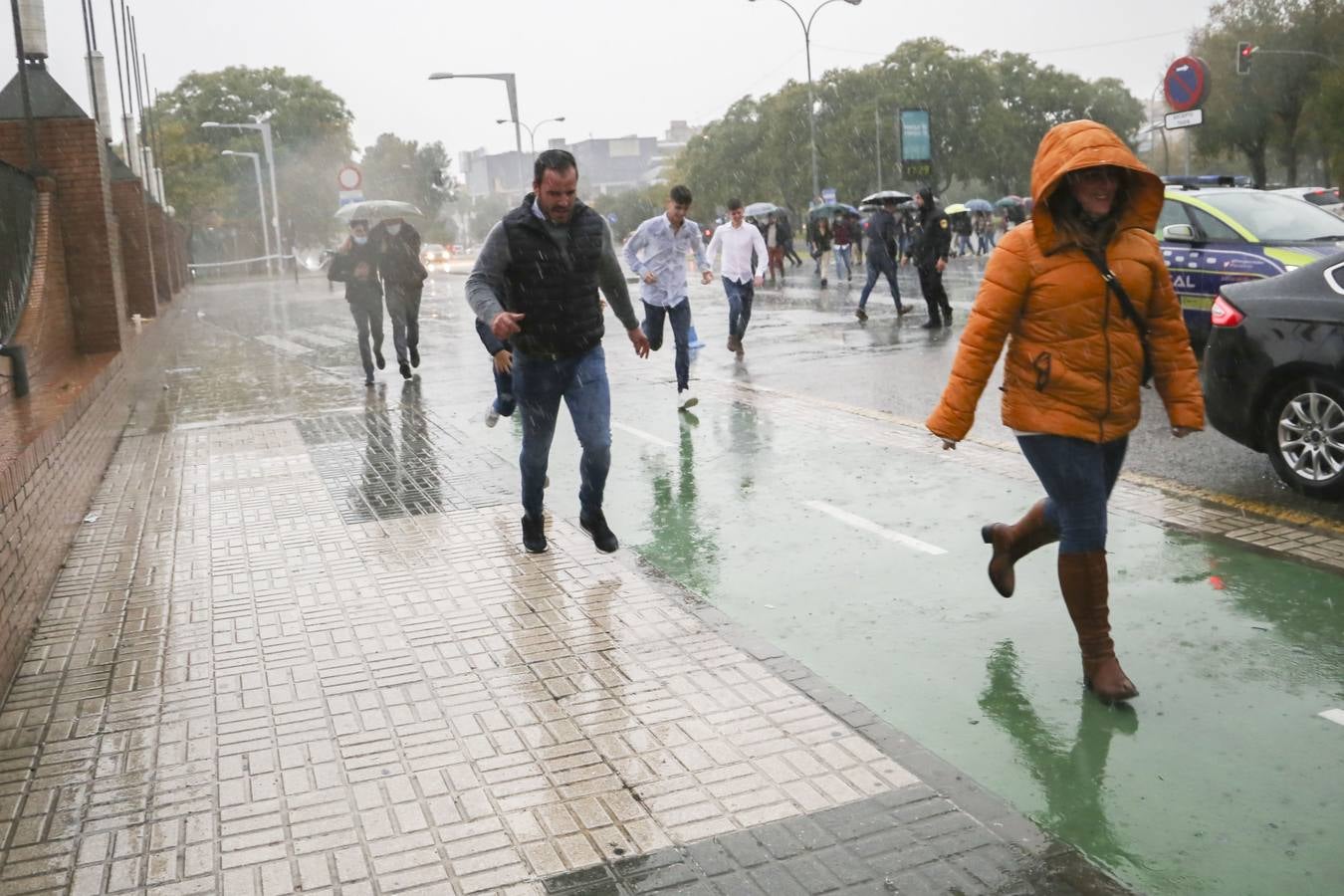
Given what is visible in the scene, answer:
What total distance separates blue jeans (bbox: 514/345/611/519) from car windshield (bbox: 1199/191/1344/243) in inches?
288

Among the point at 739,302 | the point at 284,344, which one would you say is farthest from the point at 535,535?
the point at 284,344

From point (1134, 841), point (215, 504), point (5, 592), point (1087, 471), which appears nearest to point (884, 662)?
point (1087, 471)

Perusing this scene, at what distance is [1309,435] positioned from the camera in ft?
23.1

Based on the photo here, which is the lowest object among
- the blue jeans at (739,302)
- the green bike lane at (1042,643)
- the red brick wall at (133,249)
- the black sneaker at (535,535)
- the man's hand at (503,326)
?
the green bike lane at (1042,643)

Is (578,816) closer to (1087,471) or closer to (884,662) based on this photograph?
(884,662)

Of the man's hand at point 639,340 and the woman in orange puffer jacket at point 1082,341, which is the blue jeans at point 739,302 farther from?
the woman in orange puffer jacket at point 1082,341

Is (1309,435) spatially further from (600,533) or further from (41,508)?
(41,508)

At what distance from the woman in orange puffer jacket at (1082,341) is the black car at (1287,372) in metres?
2.72

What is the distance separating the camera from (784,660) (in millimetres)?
5008

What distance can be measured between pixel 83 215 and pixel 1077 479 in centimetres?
1045

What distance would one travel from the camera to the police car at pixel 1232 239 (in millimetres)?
11078

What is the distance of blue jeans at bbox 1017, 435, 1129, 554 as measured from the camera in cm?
450

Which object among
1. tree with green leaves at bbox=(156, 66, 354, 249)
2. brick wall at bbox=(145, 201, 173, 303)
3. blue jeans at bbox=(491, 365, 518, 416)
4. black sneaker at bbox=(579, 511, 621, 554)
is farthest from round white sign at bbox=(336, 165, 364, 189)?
tree with green leaves at bbox=(156, 66, 354, 249)

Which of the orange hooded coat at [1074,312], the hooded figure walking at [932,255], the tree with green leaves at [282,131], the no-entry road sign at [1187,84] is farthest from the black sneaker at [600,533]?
the tree with green leaves at [282,131]
